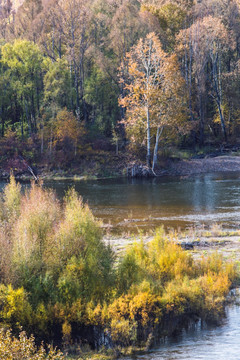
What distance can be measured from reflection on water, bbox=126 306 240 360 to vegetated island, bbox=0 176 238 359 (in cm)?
43

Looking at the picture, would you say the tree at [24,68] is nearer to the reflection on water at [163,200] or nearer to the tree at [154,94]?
the tree at [154,94]

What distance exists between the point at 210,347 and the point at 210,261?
15.6ft

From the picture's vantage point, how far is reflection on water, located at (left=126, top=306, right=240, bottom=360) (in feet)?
40.9

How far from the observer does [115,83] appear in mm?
66625

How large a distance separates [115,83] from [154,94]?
13963mm

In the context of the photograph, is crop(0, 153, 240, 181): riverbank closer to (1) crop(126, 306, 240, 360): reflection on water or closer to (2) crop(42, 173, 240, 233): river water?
(2) crop(42, 173, 240, 233): river water

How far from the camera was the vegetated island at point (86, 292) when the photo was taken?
12992 millimetres

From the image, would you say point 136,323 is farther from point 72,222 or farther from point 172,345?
point 72,222

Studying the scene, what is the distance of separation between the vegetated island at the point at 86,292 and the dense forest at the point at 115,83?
134 ft

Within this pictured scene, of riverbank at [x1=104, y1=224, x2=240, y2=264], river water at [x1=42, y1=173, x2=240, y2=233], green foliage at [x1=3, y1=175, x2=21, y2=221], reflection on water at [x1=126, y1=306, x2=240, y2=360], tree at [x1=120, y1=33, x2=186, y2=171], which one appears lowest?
reflection on water at [x1=126, y1=306, x2=240, y2=360]

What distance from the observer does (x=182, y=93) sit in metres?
59.2

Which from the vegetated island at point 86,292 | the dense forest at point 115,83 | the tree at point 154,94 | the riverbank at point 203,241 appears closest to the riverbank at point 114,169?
the dense forest at point 115,83

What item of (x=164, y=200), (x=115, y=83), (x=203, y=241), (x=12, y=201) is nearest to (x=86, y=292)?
(x=12, y=201)

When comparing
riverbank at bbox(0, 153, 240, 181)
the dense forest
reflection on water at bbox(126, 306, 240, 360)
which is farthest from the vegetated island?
the dense forest
